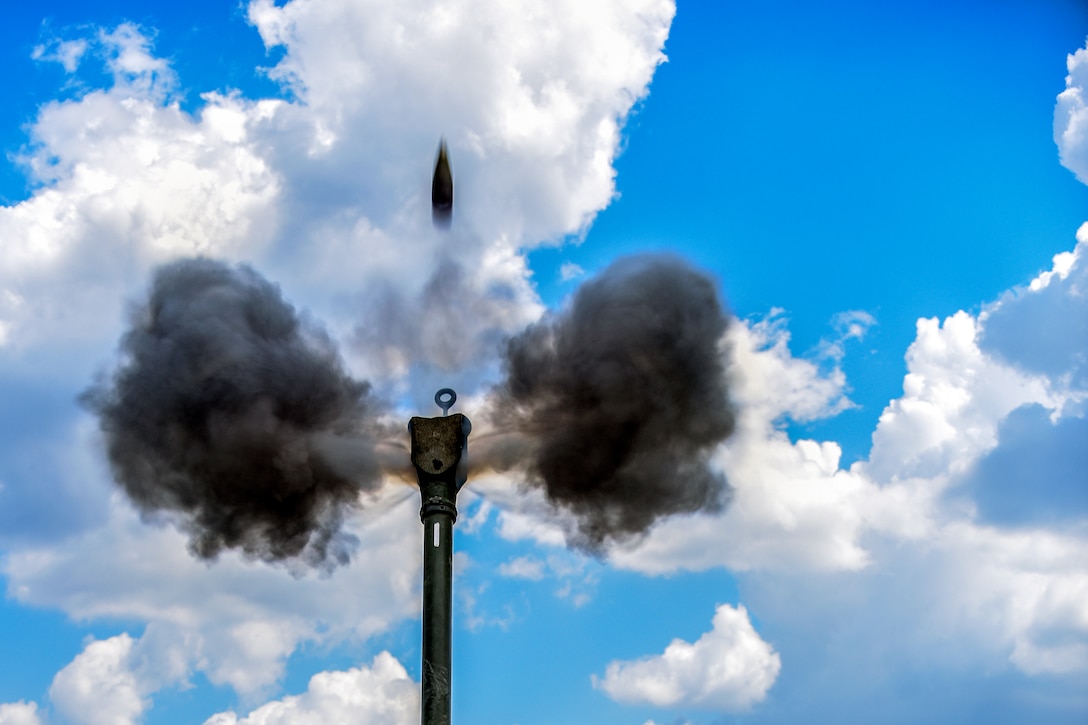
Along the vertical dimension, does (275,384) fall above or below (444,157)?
below

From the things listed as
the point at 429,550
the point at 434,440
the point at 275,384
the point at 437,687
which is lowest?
the point at 437,687

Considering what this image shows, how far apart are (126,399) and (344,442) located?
13.5 feet

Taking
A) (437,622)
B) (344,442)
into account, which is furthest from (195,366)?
(437,622)

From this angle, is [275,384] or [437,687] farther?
[275,384]

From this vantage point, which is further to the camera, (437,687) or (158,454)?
(158,454)

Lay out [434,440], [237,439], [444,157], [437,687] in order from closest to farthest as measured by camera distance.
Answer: [437,687]
[434,440]
[237,439]
[444,157]

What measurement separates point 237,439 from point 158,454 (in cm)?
185

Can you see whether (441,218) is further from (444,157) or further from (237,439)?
(237,439)

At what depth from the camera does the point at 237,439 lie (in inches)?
813

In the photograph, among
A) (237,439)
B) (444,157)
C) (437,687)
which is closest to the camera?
(437,687)

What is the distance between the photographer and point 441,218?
2250cm

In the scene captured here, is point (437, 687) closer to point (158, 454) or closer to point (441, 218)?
point (158, 454)

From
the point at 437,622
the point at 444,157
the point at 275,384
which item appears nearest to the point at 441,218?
the point at 444,157

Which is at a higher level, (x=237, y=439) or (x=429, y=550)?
(x=237, y=439)
